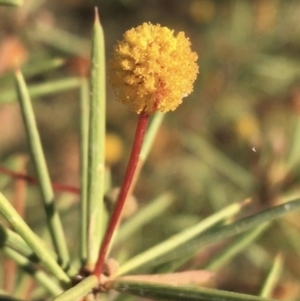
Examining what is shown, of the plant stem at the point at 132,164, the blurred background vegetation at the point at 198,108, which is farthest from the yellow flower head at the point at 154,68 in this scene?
the blurred background vegetation at the point at 198,108

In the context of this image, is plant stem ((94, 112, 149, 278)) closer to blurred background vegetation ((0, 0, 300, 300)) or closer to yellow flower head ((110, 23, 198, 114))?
yellow flower head ((110, 23, 198, 114))

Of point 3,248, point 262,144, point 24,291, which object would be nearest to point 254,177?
point 262,144

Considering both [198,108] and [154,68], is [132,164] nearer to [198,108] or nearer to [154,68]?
[154,68]

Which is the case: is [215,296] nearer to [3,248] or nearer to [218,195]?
[3,248]

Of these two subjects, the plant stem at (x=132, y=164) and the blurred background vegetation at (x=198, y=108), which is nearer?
the plant stem at (x=132, y=164)

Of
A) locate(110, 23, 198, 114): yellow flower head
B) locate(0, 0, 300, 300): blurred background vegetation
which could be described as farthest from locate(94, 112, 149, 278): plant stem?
locate(0, 0, 300, 300): blurred background vegetation

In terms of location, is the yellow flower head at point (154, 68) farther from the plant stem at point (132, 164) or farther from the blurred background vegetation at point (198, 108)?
the blurred background vegetation at point (198, 108)

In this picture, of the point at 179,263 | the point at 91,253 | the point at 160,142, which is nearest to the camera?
the point at 91,253
